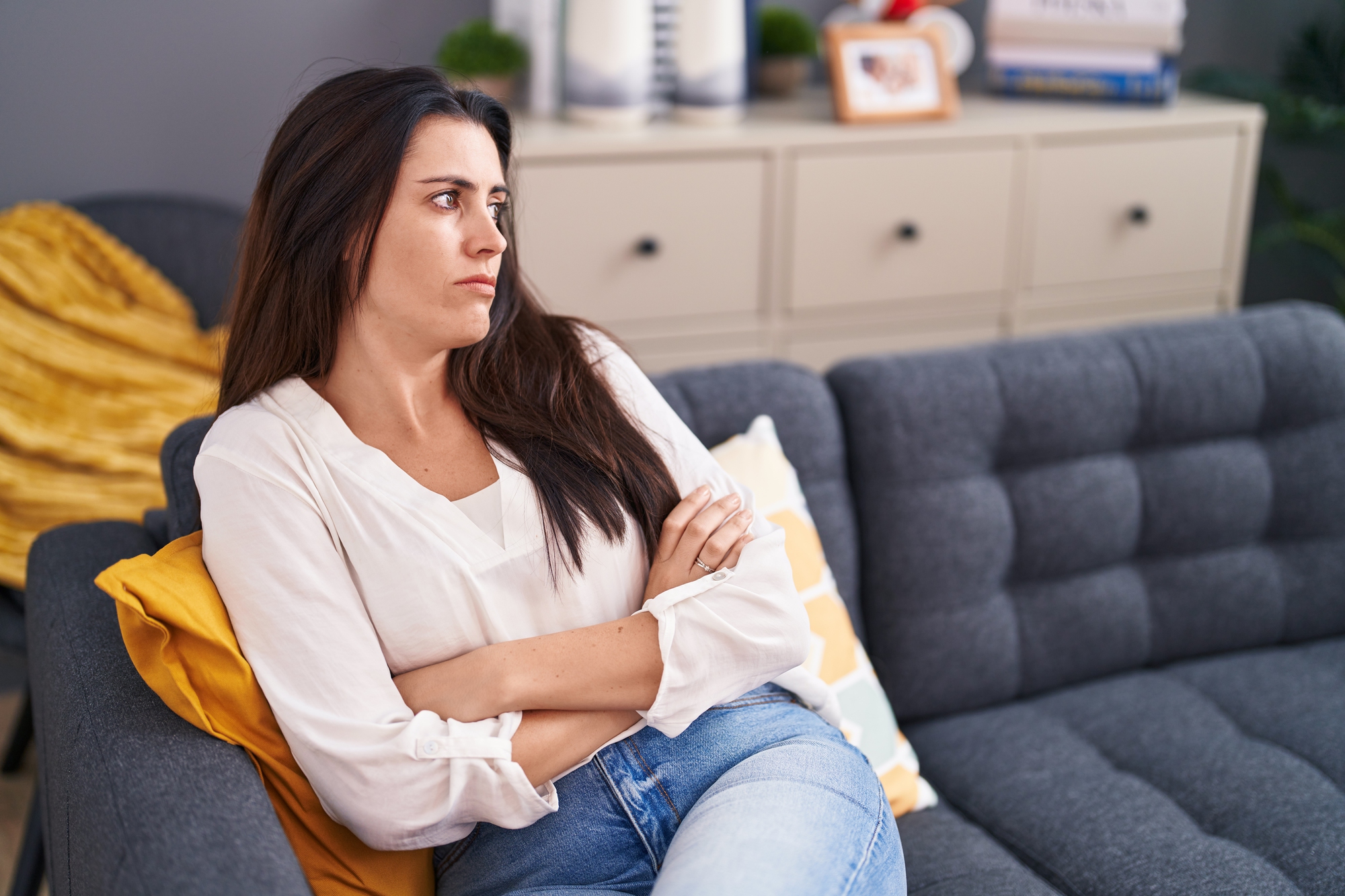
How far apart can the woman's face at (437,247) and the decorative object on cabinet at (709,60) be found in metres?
1.24

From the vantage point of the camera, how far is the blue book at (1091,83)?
2.51 m

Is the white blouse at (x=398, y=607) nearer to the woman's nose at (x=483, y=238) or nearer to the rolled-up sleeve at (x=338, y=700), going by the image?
the rolled-up sleeve at (x=338, y=700)

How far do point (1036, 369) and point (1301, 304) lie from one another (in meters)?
0.52

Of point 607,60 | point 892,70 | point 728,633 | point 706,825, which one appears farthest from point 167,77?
point 706,825

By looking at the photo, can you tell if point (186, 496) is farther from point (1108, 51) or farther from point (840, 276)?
point (1108, 51)

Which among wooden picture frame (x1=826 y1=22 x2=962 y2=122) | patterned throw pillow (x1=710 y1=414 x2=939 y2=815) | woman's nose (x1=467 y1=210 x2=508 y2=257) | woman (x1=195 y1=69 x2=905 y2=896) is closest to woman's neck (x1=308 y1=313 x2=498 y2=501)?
woman (x1=195 y1=69 x2=905 y2=896)

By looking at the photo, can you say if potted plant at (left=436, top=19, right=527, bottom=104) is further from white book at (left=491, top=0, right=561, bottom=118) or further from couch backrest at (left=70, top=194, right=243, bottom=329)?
couch backrest at (left=70, top=194, right=243, bottom=329)

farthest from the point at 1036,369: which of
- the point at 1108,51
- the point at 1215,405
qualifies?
the point at 1108,51

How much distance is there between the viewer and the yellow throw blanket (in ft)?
6.03

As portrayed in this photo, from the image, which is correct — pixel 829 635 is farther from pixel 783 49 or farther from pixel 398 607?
pixel 783 49

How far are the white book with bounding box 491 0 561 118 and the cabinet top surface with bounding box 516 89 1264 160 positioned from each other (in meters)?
0.07

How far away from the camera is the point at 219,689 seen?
1.02 m

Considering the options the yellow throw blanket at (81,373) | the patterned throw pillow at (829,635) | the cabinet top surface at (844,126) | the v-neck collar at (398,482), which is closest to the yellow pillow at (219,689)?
the v-neck collar at (398,482)

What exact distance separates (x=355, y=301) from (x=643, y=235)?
3.78 feet
